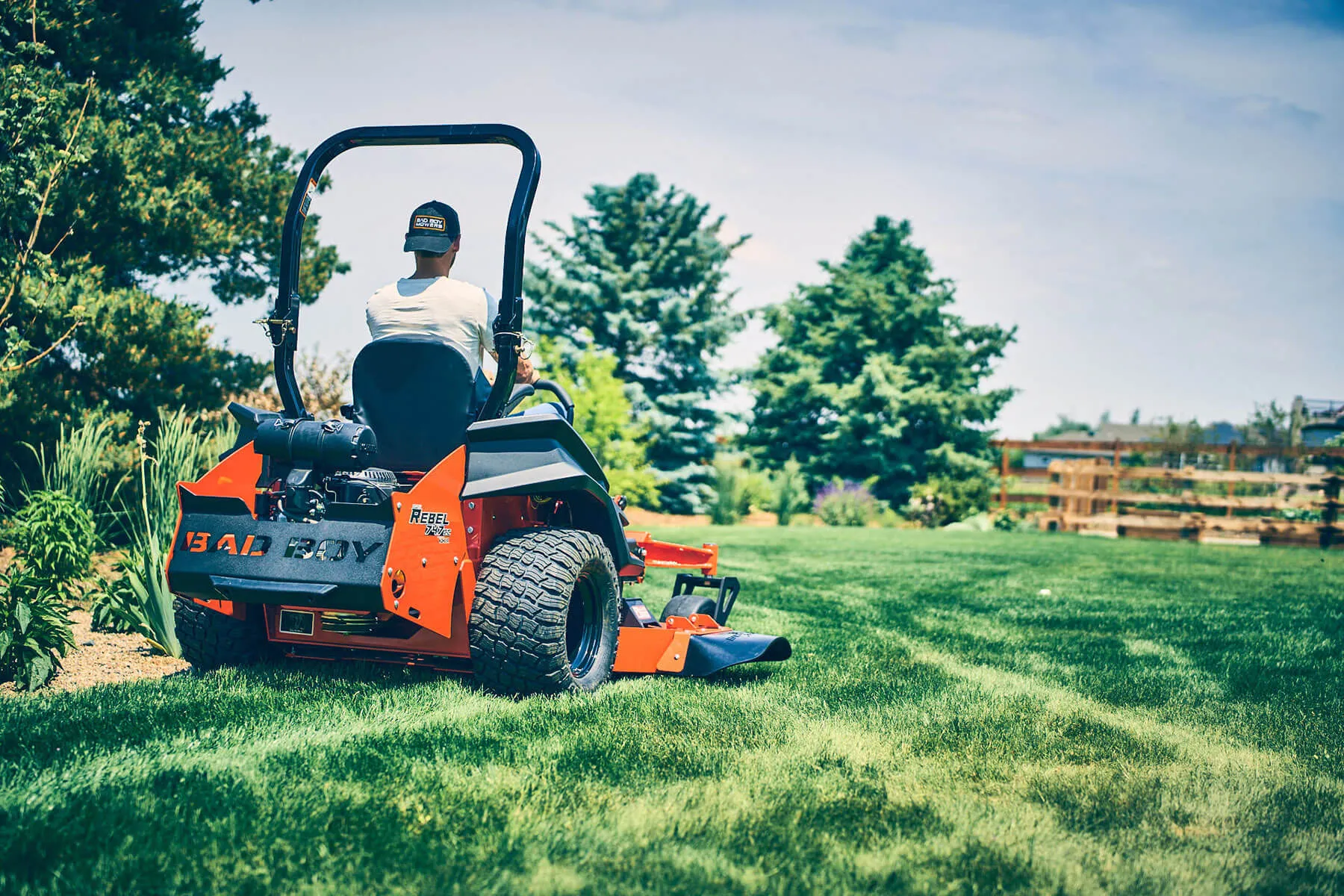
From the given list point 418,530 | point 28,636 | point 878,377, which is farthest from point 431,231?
point 878,377

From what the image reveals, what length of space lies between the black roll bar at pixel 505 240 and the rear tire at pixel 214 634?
863 millimetres

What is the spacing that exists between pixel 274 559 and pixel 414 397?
0.79 m

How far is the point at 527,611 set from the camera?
403cm

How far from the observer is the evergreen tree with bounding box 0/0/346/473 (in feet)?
26.6

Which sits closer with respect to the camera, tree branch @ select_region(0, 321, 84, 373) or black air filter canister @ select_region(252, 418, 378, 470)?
black air filter canister @ select_region(252, 418, 378, 470)

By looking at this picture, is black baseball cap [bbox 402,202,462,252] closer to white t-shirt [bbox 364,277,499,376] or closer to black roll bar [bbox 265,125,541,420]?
white t-shirt [bbox 364,277,499,376]

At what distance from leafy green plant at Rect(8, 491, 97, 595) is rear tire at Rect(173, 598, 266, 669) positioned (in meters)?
1.64

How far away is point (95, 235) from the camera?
8977 mm

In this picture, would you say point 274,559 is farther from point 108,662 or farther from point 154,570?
point 108,662

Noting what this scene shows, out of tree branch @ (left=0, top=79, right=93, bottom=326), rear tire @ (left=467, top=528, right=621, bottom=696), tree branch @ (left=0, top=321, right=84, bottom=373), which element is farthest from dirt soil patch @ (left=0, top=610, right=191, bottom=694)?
tree branch @ (left=0, top=79, right=93, bottom=326)

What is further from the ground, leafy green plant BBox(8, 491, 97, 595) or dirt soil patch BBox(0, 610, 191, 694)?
leafy green plant BBox(8, 491, 97, 595)

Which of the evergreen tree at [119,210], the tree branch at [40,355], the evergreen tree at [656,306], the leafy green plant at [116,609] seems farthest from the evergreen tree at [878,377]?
the leafy green plant at [116,609]

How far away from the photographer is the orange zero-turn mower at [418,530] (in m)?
3.81

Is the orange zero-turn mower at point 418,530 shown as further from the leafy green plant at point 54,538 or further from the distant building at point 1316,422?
the distant building at point 1316,422
